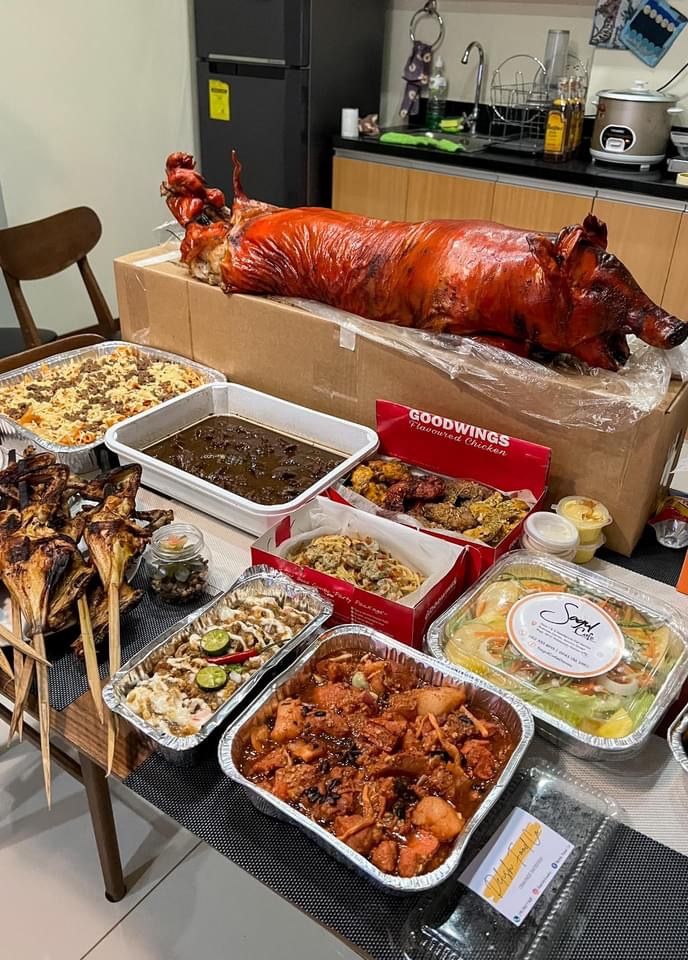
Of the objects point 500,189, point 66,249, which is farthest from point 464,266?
point 500,189

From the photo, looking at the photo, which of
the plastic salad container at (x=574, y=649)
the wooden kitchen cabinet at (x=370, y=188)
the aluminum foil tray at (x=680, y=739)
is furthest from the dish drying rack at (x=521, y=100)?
the aluminum foil tray at (x=680, y=739)

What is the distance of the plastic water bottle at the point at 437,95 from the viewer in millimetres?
3998

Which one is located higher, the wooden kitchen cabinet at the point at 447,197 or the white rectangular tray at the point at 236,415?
the wooden kitchen cabinet at the point at 447,197

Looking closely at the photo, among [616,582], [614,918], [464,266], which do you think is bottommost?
[614,918]

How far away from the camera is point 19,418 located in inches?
65.9

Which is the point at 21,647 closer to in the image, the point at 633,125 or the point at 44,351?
the point at 44,351

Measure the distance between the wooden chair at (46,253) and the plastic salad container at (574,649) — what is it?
75.5 inches

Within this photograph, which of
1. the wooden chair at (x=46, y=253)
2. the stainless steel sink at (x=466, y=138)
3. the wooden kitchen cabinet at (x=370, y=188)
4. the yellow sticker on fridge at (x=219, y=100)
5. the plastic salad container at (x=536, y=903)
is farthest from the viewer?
the yellow sticker on fridge at (x=219, y=100)

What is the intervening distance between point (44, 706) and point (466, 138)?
3.66m

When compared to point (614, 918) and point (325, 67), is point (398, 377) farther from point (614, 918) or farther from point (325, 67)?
point (325, 67)

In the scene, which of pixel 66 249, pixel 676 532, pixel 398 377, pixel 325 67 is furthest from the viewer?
pixel 325 67

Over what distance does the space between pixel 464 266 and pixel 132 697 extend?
1.00 m

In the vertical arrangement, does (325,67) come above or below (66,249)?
above

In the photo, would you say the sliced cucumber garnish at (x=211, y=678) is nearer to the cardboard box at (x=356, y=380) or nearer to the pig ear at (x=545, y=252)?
the cardboard box at (x=356, y=380)
